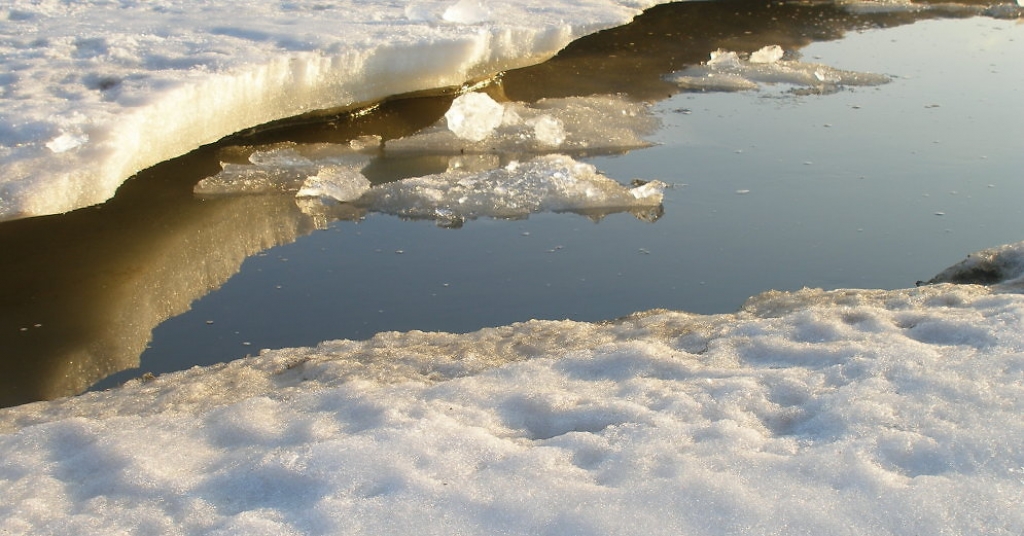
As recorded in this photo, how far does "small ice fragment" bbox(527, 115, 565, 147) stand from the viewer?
585 cm

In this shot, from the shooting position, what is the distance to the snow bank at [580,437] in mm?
2107

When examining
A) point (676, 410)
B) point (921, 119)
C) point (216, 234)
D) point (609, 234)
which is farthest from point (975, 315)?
point (921, 119)

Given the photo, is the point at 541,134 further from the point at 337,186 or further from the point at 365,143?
the point at 337,186

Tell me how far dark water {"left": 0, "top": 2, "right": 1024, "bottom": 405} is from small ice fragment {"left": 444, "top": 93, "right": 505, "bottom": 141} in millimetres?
304

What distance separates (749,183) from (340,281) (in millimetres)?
2223

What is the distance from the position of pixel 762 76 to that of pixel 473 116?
8.00ft

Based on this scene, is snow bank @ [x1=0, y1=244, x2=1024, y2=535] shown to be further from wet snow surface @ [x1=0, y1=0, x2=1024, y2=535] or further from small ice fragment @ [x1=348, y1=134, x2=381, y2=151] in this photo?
small ice fragment @ [x1=348, y1=134, x2=381, y2=151]

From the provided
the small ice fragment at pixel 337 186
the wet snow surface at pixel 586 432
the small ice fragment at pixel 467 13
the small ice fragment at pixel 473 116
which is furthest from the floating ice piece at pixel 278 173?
the wet snow surface at pixel 586 432

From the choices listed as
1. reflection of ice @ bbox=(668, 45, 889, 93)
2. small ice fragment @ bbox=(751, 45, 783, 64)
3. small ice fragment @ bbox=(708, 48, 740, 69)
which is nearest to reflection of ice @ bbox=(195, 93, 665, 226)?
reflection of ice @ bbox=(668, 45, 889, 93)

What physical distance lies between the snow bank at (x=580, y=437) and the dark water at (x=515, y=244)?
0.76 m

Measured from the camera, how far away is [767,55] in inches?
301

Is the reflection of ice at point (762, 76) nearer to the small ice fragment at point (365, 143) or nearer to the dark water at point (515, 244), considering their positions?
the dark water at point (515, 244)

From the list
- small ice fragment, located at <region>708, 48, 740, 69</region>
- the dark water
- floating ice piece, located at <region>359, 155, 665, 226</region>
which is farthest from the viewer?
small ice fragment, located at <region>708, 48, 740, 69</region>

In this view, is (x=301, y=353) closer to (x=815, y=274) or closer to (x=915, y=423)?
(x=915, y=423)
